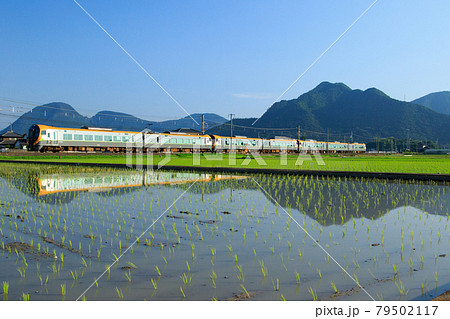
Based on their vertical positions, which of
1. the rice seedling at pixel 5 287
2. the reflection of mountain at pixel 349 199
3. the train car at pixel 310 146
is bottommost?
the rice seedling at pixel 5 287

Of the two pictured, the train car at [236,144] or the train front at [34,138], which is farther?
the train car at [236,144]

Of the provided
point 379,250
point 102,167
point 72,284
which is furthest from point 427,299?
point 102,167

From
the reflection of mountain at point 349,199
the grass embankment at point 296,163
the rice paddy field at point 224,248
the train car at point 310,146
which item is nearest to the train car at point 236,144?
the grass embankment at point 296,163

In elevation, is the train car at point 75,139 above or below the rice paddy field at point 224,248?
above

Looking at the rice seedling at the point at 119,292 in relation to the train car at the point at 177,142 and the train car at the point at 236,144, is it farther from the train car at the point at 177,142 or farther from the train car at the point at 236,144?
the train car at the point at 236,144

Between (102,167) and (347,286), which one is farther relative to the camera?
(102,167)

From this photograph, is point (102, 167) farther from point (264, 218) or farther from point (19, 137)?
point (19, 137)
